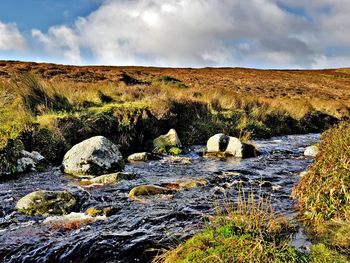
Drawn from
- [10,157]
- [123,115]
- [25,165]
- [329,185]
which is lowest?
[25,165]

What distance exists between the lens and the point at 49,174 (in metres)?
9.09

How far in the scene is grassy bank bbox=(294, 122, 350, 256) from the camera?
5211 millimetres

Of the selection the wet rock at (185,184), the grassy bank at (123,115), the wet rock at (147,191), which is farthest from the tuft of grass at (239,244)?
the grassy bank at (123,115)

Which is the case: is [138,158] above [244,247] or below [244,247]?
below

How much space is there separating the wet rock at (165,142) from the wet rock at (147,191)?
4.51 m

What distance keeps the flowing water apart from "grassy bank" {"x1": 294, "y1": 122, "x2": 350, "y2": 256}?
0.59 m

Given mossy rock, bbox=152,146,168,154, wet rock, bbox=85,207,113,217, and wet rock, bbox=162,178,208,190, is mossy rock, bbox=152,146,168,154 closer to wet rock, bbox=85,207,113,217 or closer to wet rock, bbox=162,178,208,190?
wet rock, bbox=162,178,208,190

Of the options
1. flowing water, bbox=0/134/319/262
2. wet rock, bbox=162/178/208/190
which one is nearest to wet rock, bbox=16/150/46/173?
flowing water, bbox=0/134/319/262

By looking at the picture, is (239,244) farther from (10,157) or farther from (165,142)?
(165,142)

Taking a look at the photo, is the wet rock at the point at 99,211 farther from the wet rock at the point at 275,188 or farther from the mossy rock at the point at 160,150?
the mossy rock at the point at 160,150

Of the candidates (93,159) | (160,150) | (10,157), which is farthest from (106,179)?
(160,150)

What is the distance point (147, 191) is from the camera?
7531 millimetres

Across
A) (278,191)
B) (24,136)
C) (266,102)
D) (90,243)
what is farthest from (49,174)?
(266,102)

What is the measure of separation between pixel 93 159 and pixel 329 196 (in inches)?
220
